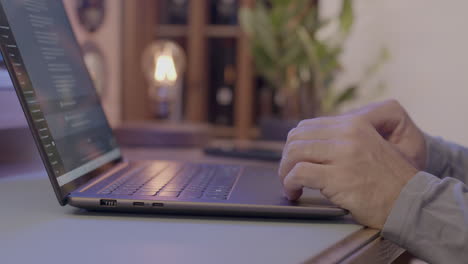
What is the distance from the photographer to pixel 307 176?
0.58m

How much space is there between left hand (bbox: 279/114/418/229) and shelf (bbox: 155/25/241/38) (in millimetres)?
2941

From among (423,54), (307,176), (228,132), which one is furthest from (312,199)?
(228,132)

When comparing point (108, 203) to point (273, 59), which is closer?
point (108, 203)

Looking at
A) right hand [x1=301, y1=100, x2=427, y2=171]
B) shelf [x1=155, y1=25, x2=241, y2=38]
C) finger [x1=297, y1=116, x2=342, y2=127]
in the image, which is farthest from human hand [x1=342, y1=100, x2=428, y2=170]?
shelf [x1=155, y1=25, x2=241, y2=38]

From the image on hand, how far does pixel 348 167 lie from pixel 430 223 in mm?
97

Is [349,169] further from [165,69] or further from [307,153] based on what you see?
[165,69]

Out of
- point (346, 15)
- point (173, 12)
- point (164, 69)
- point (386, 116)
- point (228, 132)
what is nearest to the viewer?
point (386, 116)

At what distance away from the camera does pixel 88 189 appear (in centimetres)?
60

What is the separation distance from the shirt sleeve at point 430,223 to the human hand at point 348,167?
2 cm

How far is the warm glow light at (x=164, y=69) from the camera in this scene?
9.34 feet

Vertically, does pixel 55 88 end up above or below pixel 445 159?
above

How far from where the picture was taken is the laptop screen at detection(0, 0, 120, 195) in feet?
1.85

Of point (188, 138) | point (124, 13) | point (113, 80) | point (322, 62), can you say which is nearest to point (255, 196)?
point (188, 138)

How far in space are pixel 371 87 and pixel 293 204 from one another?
2.38m
